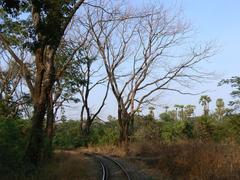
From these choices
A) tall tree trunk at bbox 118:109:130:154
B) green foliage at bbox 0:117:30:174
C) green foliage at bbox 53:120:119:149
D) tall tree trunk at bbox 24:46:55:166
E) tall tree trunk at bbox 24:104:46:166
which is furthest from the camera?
green foliage at bbox 53:120:119:149

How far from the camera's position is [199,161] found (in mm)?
17500

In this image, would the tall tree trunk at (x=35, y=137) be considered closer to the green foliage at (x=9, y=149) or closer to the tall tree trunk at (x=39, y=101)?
the tall tree trunk at (x=39, y=101)

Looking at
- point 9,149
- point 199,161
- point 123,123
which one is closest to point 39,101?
point 9,149

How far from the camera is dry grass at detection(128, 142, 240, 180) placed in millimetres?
15484

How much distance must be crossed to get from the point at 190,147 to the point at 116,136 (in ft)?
99.6

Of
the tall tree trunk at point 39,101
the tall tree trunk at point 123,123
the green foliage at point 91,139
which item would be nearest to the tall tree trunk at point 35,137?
the tall tree trunk at point 39,101

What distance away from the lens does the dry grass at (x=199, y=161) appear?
15.5 meters

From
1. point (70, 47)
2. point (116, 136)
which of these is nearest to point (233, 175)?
Result: point (70, 47)

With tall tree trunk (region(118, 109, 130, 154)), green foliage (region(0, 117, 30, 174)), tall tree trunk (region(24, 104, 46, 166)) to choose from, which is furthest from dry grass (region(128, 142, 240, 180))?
tall tree trunk (region(118, 109, 130, 154))

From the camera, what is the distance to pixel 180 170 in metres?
18.4

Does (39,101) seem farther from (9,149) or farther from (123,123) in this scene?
(123,123)

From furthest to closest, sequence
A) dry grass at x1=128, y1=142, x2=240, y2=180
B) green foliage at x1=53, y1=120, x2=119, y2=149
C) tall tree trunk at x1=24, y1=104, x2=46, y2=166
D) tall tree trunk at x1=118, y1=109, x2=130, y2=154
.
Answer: green foliage at x1=53, y1=120, x2=119, y2=149 < tall tree trunk at x1=118, y1=109, x2=130, y2=154 < tall tree trunk at x1=24, y1=104, x2=46, y2=166 < dry grass at x1=128, y1=142, x2=240, y2=180

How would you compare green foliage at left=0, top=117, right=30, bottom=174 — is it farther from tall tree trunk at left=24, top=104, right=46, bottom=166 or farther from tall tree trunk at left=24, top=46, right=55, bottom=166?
tall tree trunk at left=24, top=46, right=55, bottom=166

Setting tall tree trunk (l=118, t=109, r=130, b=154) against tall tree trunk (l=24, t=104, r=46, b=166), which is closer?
tall tree trunk (l=24, t=104, r=46, b=166)
